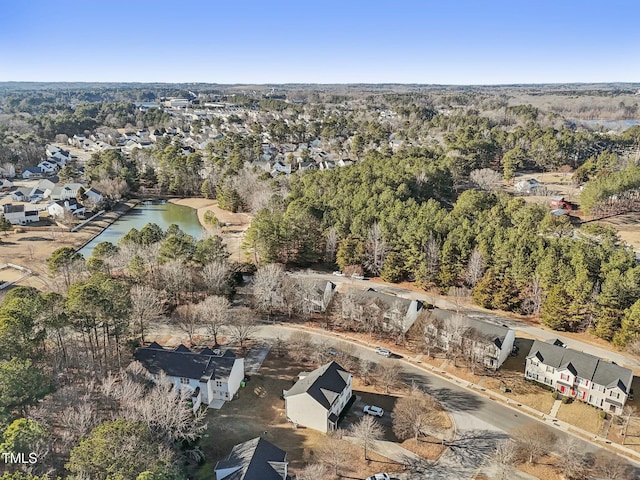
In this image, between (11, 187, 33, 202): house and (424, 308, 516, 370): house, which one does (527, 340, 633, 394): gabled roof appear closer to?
(424, 308, 516, 370): house

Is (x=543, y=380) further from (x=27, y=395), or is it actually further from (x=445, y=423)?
(x=27, y=395)

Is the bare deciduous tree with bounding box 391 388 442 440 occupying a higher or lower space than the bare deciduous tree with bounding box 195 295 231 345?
lower

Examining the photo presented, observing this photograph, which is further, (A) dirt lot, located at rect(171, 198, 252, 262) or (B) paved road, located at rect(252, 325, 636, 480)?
(A) dirt lot, located at rect(171, 198, 252, 262)

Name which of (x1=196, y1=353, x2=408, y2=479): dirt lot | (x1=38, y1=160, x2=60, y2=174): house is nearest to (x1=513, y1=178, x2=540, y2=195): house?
(x1=196, y1=353, x2=408, y2=479): dirt lot

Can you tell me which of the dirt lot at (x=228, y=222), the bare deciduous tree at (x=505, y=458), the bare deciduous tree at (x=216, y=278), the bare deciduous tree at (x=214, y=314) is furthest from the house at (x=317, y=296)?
the bare deciduous tree at (x=505, y=458)

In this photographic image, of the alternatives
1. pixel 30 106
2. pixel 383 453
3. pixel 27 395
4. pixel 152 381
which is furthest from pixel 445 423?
pixel 30 106

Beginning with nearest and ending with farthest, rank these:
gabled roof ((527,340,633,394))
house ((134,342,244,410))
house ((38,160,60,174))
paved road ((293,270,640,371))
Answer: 1. gabled roof ((527,340,633,394))
2. house ((134,342,244,410))
3. paved road ((293,270,640,371))
4. house ((38,160,60,174))

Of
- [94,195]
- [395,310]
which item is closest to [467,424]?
[395,310]

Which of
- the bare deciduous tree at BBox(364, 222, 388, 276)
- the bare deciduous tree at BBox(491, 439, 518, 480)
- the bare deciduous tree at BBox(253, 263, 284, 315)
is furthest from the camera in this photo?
the bare deciduous tree at BBox(364, 222, 388, 276)
